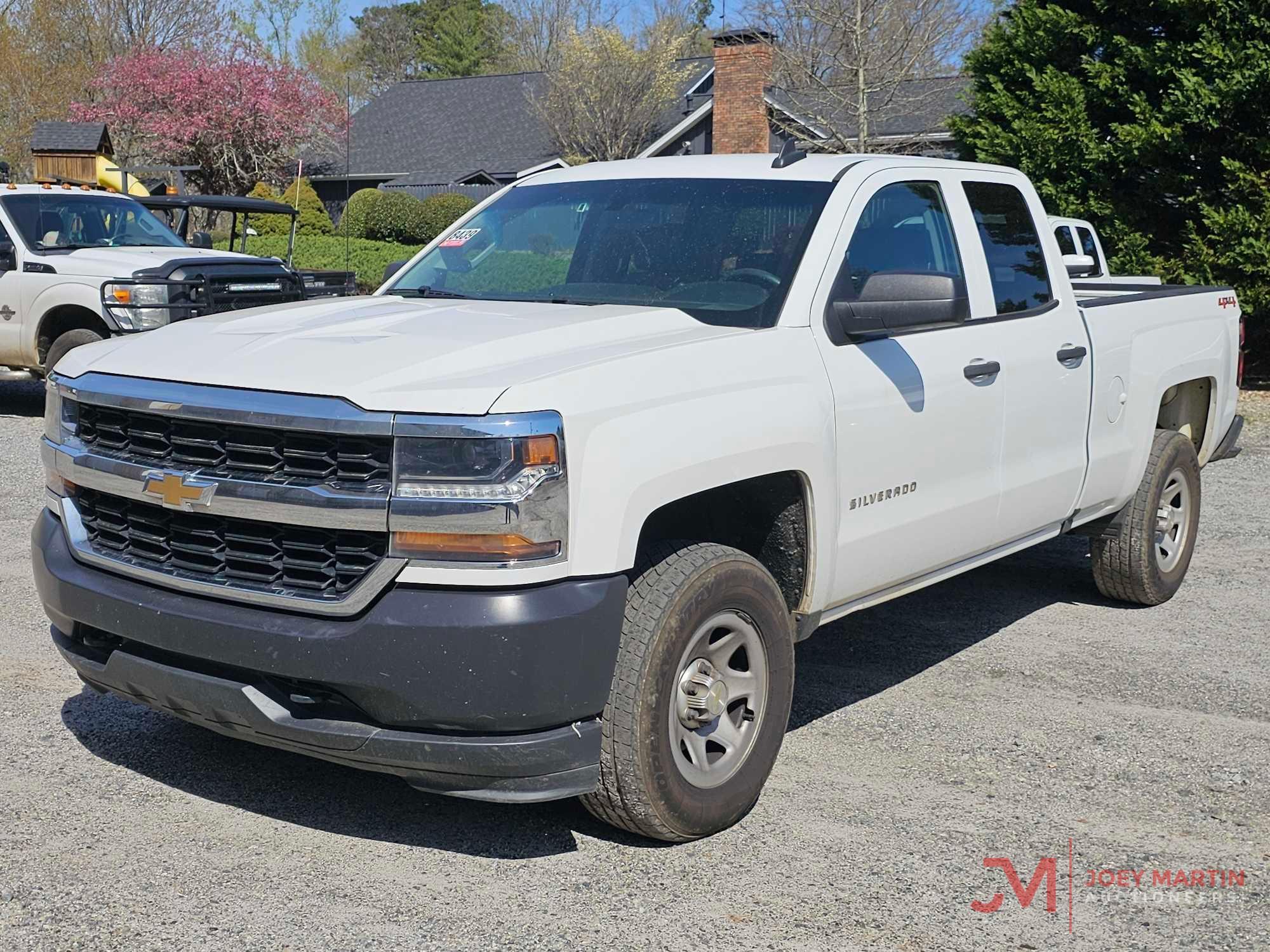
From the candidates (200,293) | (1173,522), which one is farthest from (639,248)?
(200,293)

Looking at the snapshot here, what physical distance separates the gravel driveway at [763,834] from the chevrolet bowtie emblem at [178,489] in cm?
98

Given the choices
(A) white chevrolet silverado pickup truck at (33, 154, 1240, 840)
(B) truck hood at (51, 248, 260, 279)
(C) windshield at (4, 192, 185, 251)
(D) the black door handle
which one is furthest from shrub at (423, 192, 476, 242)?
(D) the black door handle

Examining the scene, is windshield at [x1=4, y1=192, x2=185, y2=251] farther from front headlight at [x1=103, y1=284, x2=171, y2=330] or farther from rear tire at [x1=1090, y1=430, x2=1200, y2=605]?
rear tire at [x1=1090, y1=430, x2=1200, y2=605]

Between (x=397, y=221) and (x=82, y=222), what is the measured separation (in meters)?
19.1

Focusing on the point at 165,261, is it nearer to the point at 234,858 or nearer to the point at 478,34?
the point at 234,858

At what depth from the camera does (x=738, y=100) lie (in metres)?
31.5

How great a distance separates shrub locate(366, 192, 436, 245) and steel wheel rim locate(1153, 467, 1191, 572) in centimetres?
2637

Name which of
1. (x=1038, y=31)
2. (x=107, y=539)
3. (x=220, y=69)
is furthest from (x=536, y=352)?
(x=220, y=69)

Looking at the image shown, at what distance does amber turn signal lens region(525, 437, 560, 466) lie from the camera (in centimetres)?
344

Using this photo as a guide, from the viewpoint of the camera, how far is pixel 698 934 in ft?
11.5

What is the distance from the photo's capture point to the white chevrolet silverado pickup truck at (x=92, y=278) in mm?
11938

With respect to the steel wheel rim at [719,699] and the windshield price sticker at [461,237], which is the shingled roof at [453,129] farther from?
the steel wheel rim at [719,699]

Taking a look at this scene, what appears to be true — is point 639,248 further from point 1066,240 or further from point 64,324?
point 1066,240

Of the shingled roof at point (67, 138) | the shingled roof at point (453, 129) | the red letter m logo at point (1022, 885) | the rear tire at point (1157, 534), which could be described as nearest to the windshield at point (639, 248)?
the red letter m logo at point (1022, 885)
